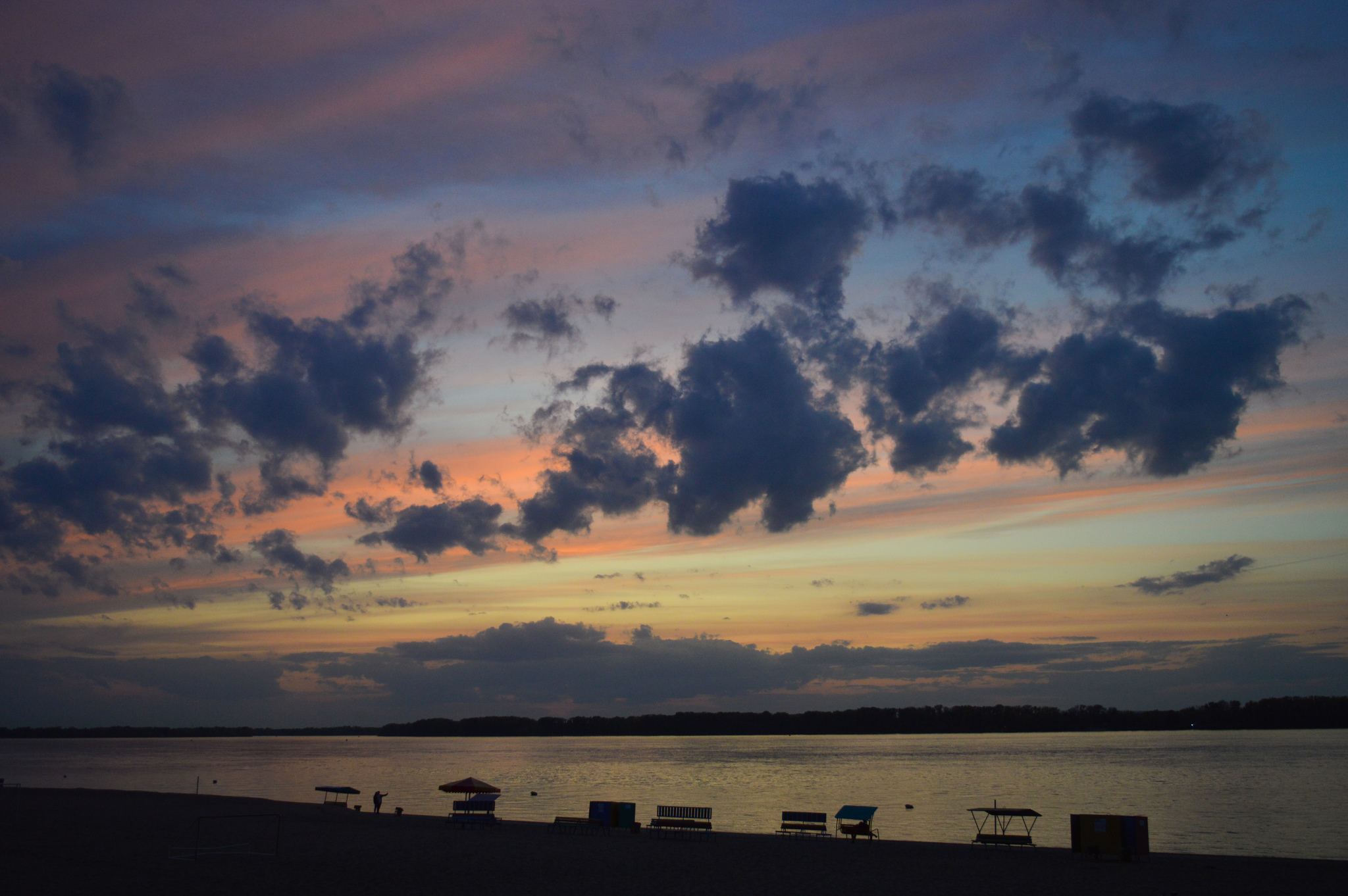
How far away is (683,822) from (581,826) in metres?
6.17

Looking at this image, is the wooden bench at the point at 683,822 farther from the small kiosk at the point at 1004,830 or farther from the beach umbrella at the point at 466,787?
the small kiosk at the point at 1004,830

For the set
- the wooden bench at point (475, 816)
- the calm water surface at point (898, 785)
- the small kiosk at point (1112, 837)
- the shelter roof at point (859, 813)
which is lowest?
the calm water surface at point (898, 785)

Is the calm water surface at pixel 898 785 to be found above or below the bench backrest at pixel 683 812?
below

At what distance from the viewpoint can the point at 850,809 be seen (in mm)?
41812

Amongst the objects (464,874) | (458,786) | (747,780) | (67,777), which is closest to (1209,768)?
(747,780)

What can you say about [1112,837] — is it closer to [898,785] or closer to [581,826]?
[581,826]

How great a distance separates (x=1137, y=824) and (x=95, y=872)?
35.8 meters

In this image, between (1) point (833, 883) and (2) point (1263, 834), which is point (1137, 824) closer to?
(1) point (833, 883)

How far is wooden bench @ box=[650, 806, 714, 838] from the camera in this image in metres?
41.9

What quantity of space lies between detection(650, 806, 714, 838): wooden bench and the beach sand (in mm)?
883

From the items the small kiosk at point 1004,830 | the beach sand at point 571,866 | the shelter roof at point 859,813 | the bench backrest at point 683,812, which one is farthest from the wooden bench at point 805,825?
the small kiosk at point 1004,830

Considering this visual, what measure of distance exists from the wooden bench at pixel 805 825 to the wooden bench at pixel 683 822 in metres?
3.90

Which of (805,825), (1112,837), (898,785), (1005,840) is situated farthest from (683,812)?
(898,785)

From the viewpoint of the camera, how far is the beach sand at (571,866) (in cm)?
2630
